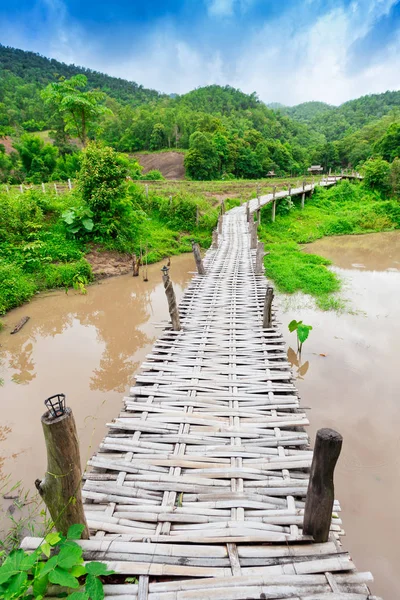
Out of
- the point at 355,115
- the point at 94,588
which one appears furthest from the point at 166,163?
the point at 355,115

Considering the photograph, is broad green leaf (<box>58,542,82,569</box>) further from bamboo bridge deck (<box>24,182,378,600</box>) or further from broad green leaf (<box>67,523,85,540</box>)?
bamboo bridge deck (<box>24,182,378,600</box>)

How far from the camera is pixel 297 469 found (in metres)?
3.03

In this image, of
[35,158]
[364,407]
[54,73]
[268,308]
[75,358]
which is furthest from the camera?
[54,73]

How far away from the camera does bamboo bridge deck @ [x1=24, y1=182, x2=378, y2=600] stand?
6.84 feet

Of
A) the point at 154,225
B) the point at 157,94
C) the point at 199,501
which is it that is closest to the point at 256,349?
the point at 199,501

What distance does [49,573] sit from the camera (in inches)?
70.4

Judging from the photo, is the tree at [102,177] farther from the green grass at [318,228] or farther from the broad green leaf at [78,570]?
the broad green leaf at [78,570]

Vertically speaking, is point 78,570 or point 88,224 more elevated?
point 88,224

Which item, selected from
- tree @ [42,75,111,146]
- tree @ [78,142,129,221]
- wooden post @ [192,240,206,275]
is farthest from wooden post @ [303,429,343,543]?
tree @ [42,75,111,146]

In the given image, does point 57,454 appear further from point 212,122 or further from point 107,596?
point 212,122

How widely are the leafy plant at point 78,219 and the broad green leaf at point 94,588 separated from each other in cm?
1118

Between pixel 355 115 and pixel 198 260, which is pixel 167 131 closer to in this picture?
pixel 198 260

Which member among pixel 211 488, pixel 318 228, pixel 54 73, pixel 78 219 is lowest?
pixel 211 488

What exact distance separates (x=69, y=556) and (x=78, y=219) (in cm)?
1154
